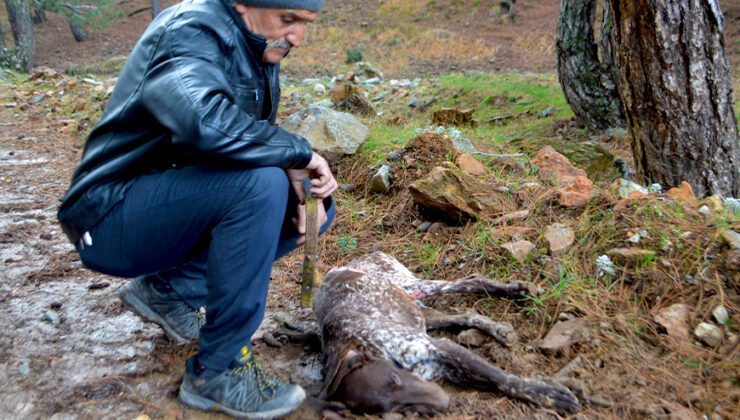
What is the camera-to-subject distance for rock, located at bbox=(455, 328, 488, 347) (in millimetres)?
2719

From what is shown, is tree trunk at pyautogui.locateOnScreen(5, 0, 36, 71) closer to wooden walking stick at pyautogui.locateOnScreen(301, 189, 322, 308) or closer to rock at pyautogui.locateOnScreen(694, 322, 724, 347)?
wooden walking stick at pyautogui.locateOnScreen(301, 189, 322, 308)

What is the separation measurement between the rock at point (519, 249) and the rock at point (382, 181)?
139 centimetres

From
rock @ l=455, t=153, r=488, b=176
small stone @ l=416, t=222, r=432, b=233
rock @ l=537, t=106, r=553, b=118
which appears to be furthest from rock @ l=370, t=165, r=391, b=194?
rock @ l=537, t=106, r=553, b=118

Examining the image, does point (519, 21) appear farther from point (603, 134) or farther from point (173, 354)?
point (173, 354)

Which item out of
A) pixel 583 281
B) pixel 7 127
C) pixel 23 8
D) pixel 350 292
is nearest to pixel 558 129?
pixel 583 281

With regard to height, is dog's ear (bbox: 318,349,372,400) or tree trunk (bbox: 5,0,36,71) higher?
dog's ear (bbox: 318,349,372,400)

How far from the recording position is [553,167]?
4.45 metres

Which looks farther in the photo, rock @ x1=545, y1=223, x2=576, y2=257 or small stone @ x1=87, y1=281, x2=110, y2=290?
small stone @ x1=87, y1=281, x2=110, y2=290

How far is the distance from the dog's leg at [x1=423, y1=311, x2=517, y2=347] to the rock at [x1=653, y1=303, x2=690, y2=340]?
2.15 feet

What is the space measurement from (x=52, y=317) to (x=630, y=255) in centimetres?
296

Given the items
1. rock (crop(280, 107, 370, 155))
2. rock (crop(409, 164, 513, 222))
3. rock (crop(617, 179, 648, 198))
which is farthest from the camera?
rock (crop(280, 107, 370, 155))

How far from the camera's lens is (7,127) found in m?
7.97

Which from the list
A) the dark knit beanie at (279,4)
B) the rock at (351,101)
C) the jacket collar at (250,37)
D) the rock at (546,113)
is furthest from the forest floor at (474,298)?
the rock at (546,113)

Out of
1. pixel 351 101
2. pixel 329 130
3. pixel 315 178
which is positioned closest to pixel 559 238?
pixel 315 178
